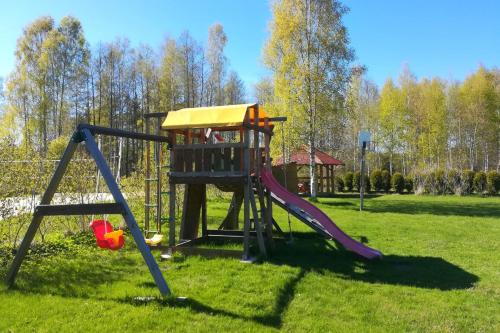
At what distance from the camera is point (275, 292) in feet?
17.0

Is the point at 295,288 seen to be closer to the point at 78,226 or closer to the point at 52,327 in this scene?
the point at 52,327

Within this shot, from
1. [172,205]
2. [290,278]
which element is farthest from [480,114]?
[290,278]

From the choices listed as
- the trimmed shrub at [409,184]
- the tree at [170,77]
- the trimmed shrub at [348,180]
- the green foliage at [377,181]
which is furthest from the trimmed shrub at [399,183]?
the tree at [170,77]

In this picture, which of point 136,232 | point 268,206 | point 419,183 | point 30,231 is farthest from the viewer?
point 419,183

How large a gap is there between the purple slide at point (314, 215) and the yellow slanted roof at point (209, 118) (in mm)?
1347

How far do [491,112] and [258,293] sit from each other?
39.8 m

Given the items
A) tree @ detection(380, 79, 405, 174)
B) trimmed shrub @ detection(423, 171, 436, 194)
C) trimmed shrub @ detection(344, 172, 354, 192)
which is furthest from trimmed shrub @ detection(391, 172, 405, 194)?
tree @ detection(380, 79, 405, 174)

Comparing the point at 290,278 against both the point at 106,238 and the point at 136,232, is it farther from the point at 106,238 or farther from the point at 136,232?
the point at 106,238

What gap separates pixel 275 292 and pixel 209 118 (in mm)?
3244

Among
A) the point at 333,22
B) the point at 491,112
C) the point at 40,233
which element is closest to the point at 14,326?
the point at 40,233

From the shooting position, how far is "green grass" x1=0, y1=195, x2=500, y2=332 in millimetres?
4195

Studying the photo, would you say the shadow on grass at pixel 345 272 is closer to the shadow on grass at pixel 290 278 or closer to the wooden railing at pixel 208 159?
the shadow on grass at pixel 290 278

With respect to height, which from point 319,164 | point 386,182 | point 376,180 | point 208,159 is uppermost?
point 319,164

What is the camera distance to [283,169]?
31.3 feet
